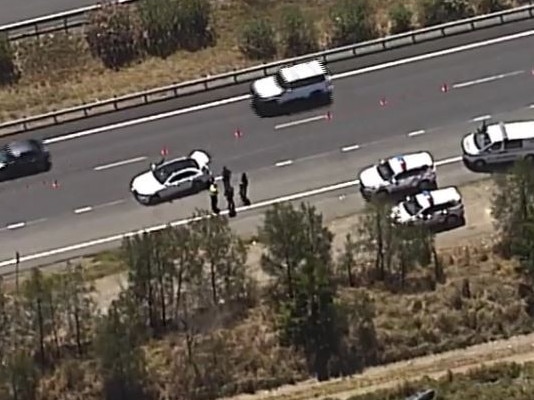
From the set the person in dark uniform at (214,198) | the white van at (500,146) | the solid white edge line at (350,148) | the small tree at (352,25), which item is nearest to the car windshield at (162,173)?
the person in dark uniform at (214,198)

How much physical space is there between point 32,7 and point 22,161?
12127mm

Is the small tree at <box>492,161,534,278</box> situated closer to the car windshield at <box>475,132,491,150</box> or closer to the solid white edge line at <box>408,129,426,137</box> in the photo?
the car windshield at <box>475,132,491,150</box>

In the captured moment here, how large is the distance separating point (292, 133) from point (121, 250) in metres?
9.39

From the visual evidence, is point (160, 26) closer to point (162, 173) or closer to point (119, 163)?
point (119, 163)

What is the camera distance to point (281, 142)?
57.8m

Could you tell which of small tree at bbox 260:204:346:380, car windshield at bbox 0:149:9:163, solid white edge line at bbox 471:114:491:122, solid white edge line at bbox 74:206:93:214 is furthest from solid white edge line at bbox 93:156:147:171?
solid white edge line at bbox 471:114:491:122

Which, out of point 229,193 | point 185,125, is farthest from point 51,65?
point 229,193

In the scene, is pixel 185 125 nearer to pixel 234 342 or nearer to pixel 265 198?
pixel 265 198

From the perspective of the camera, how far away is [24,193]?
56594 mm

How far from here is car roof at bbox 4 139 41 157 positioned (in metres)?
57.2

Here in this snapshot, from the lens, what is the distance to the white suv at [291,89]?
59406 mm

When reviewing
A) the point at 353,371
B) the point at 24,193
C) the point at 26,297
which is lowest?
the point at 353,371

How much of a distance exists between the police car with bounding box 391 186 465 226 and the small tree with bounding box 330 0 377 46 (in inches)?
439

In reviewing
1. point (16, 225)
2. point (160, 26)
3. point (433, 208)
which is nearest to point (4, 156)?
point (16, 225)
